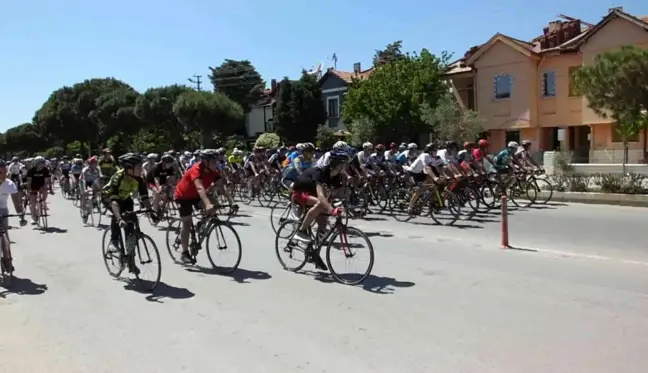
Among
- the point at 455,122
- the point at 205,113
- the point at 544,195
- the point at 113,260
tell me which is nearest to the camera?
the point at 113,260

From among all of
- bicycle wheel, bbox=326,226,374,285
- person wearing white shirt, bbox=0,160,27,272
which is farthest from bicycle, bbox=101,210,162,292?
bicycle wheel, bbox=326,226,374,285

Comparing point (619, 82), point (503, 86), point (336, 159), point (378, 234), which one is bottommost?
point (378, 234)

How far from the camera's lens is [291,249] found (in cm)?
948

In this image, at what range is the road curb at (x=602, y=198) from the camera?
1781 cm

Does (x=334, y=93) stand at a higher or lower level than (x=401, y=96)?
higher

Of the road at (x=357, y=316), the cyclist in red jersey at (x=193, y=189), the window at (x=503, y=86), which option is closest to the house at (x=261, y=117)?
the window at (x=503, y=86)

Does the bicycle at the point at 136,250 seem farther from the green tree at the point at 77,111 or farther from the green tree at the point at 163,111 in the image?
the green tree at the point at 77,111

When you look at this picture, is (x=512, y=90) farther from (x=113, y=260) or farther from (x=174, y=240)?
(x=113, y=260)

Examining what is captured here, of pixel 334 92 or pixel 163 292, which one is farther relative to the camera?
pixel 334 92

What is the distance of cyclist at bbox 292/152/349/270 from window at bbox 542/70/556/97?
3087 cm

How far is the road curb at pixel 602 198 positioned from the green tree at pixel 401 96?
20972 millimetres

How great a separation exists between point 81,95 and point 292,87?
29304 mm

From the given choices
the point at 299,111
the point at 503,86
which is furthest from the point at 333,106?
the point at 503,86

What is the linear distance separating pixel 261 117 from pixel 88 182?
53498mm
